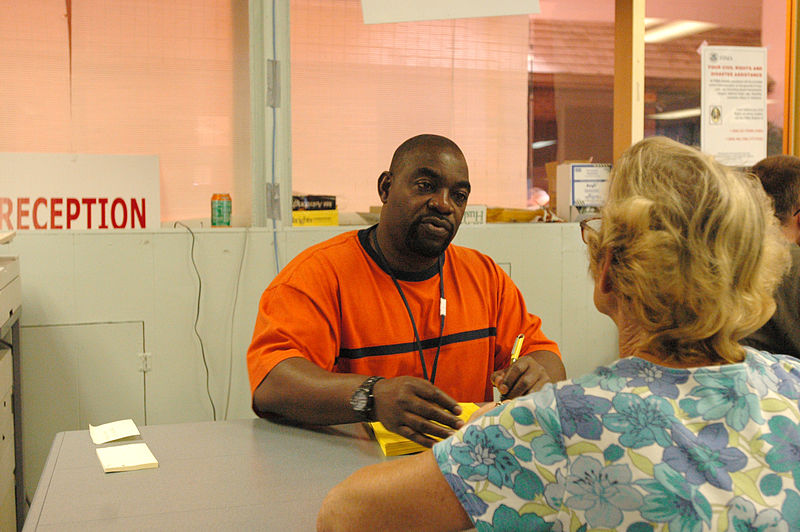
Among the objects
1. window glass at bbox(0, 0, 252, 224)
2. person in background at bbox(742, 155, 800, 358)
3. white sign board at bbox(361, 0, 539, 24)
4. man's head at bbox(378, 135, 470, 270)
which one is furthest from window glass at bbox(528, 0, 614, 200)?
man's head at bbox(378, 135, 470, 270)

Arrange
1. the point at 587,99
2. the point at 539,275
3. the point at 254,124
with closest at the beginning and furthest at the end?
the point at 254,124 < the point at 539,275 < the point at 587,99

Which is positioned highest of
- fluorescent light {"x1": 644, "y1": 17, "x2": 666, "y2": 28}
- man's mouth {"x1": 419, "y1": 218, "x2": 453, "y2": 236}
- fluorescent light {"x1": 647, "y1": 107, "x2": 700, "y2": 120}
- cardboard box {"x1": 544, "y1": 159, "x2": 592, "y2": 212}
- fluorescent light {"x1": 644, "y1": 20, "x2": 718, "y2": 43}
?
fluorescent light {"x1": 644, "y1": 17, "x2": 666, "y2": 28}

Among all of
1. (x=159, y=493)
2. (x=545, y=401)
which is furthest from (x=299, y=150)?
(x=545, y=401)

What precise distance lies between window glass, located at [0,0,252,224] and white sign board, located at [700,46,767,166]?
6.78ft

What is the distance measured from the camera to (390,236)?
1867 mm

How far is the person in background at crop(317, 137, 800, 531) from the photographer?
784 millimetres

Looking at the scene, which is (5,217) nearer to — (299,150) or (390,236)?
(299,150)

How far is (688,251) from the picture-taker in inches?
32.5

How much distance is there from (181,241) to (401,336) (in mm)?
1142

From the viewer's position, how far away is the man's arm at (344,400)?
1.29 meters

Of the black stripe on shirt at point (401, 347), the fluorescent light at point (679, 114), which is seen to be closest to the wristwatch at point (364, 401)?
the black stripe on shirt at point (401, 347)

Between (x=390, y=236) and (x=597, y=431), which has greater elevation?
(x=390, y=236)

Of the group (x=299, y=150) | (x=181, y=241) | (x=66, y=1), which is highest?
(x=66, y=1)

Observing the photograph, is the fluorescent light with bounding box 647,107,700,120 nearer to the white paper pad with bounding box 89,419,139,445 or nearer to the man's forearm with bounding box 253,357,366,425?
the man's forearm with bounding box 253,357,366,425
